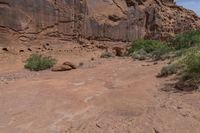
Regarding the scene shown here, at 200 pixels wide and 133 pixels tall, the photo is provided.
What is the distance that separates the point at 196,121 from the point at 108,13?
2023 cm

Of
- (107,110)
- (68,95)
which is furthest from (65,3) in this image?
(107,110)

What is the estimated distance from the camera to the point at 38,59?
17.1 metres

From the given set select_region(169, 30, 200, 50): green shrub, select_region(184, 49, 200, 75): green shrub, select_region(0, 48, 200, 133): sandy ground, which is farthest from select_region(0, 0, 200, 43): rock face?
select_region(184, 49, 200, 75): green shrub

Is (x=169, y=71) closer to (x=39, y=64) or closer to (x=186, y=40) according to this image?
(x=39, y=64)

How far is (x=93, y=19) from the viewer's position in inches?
979

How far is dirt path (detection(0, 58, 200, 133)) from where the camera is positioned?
6.32 m

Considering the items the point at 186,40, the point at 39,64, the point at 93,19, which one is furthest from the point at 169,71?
the point at 93,19

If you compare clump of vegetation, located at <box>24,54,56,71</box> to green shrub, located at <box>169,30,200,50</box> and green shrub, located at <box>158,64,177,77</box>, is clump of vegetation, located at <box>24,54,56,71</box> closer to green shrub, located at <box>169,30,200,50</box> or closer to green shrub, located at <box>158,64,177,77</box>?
green shrub, located at <box>169,30,200,50</box>

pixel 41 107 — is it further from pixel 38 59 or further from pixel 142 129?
pixel 38 59

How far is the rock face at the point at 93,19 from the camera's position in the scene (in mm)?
20734

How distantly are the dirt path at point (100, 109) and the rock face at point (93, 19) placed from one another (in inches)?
436

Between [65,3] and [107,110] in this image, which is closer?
[107,110]

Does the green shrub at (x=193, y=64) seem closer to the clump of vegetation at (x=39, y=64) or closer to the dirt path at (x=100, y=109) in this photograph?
the dirt path at (x=100, y=109)

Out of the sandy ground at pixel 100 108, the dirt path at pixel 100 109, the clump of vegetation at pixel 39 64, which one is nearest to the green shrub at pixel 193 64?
the sandy ground at pixel 100 108
